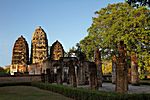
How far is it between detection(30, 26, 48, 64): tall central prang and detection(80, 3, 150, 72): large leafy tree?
25.8 metres

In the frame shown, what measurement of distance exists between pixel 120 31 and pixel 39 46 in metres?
35.9

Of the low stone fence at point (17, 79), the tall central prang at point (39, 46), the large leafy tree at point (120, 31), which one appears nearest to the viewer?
the large leafy tree at point (120, 31)

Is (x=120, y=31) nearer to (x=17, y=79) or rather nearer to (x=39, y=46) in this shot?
(x=17, y=79)

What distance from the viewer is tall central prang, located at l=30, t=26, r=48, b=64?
76719 millimetres

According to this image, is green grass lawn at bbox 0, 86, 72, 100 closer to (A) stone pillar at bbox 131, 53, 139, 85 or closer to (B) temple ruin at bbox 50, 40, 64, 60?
(A) stone pillar at bbox 131, 53, 139, 85

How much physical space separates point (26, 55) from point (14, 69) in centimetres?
499

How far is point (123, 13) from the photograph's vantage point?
47.4 metres

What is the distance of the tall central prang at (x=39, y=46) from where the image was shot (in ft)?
252

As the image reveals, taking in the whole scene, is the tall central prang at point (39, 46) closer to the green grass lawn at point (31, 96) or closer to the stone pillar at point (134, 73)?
the stone pillar at point (134, 73)

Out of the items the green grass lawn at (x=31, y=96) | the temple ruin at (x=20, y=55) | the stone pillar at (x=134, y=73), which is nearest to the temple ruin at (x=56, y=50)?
the temple ruin at (x=20, y=55)

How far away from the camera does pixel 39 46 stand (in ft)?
252

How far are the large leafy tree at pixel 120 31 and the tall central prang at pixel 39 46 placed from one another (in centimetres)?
2577

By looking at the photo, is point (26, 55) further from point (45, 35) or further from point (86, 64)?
point (86, 64)

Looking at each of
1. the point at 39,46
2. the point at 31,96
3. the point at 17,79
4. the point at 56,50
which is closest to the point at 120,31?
the point at 17,79
